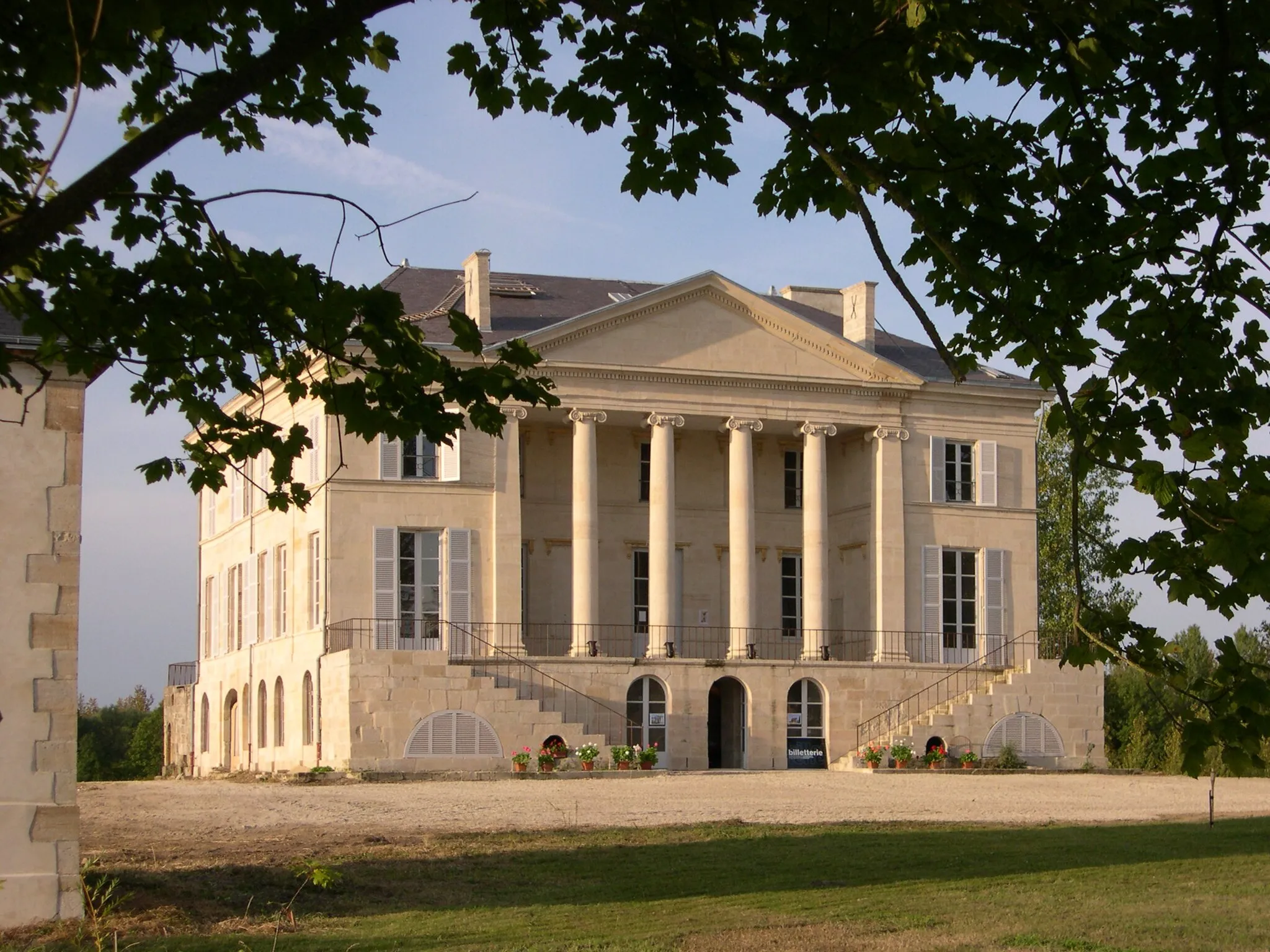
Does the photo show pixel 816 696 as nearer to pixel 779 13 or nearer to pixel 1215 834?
pixel 1215 834

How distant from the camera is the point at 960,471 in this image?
40594 millimetres

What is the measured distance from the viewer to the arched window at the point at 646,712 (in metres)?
36.7

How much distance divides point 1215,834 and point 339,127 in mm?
14778

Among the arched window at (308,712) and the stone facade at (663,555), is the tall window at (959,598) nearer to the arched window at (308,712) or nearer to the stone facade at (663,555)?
the stone facade at (663,555)

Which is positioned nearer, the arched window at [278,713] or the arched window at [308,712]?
the arched window at [308,712]

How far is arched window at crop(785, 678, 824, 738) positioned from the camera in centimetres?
3778

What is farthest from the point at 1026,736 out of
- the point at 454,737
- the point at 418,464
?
the point at 418,464

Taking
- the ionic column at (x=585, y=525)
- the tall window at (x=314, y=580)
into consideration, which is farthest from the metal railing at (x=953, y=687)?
the tall window at (x=314, y=580)

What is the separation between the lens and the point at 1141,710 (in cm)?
4609

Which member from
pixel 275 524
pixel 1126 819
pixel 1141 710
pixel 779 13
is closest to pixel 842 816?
pixel 1126 819

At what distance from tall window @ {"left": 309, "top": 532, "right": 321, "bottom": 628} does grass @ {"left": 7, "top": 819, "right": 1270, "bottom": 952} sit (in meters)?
18.5

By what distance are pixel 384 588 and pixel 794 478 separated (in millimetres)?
11342

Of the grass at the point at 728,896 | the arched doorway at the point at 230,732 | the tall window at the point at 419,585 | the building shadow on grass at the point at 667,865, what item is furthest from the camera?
the arched doorway at the point at 230,732

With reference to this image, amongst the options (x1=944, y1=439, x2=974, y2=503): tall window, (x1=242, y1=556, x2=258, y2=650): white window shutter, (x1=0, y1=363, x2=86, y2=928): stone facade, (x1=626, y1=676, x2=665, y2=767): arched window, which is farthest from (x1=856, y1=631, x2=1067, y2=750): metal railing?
(x1=0, y1=363, x2=86, y2=928): stone facade
